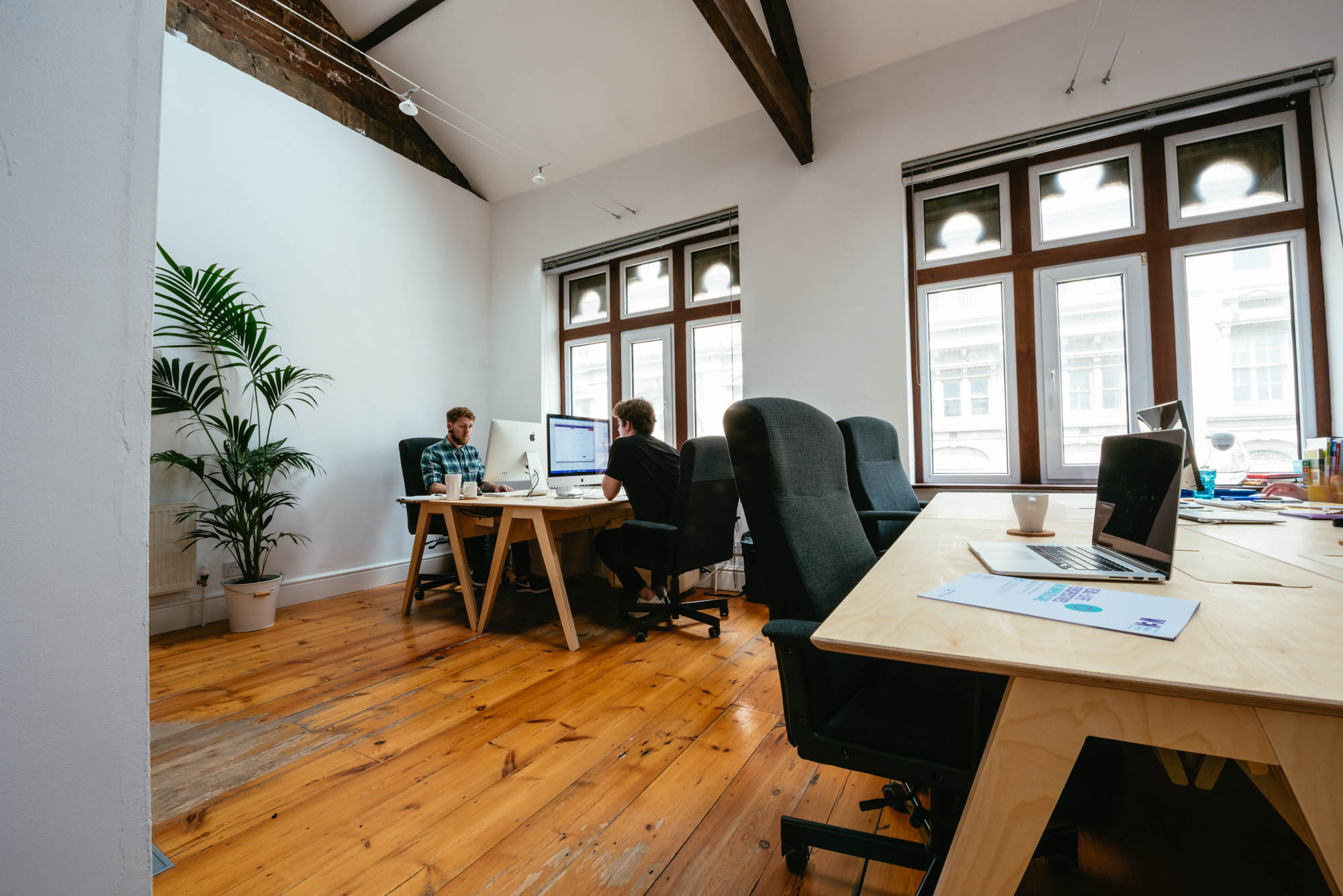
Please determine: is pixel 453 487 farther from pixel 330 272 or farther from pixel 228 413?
pixel 330 272

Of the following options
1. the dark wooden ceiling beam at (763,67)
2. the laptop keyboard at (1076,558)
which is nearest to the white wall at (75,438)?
the laptop keyboard at (1076,558)

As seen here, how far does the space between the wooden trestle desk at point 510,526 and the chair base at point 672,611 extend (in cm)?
35

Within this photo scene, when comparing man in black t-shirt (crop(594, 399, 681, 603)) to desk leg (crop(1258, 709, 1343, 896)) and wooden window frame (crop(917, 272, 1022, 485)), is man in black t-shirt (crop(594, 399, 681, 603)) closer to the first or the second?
wooden window frame (crop(917, 272, 1022, 485))

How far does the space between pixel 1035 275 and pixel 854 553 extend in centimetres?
311

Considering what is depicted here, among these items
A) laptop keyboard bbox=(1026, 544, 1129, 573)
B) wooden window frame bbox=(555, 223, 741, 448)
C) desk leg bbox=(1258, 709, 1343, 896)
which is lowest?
desk leg bbox=(1258, 709, 1343, 896)

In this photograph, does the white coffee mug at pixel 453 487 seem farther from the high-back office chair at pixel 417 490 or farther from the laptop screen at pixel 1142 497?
the laptop screen at pixel 1142 497

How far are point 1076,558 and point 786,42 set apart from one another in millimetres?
3669

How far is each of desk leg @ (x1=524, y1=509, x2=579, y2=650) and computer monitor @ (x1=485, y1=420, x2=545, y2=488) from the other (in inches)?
20.1

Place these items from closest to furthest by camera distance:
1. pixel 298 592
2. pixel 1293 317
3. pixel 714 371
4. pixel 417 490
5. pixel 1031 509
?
1. pixel 1031 509
2. pixel 1293 317
3. pixel 298 592
4. pixel 417 490
5. pixel 714 371

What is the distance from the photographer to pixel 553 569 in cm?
273

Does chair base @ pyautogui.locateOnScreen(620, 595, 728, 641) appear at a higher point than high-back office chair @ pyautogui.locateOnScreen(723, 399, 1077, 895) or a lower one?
lower

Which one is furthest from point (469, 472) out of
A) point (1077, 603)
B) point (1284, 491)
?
point (1284, 491)

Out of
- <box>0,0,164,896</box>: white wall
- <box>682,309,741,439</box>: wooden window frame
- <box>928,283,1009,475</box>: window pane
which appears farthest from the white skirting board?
<box>928,283,1009,475</box>: window pane

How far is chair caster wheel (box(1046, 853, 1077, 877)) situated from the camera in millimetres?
1158
